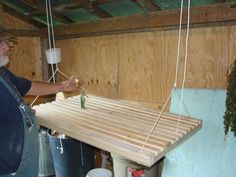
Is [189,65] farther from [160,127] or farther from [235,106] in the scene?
[160,127]

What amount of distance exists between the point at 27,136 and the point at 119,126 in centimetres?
51

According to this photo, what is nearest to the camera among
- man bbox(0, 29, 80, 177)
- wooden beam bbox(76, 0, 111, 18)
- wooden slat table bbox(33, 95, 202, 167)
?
wooden slat table bbox(33, 95, 202, 167)

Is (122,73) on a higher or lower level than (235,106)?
higher

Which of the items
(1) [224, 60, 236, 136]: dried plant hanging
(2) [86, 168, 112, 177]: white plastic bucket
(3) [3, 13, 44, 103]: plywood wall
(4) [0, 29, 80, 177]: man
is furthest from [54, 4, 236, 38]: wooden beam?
(2) [86, 168, 112, 177]: white plastic bucket

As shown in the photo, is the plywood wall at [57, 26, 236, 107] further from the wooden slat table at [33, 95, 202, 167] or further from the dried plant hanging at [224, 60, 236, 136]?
the wooden slat table at [33, 95, 202, 167]

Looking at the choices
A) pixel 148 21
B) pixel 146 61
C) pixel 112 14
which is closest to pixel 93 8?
pixel 112 14

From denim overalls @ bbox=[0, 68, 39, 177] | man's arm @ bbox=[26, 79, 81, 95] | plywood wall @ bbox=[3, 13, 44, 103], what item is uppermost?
plywood wall @ bbox=[3, 13, 44, 103]

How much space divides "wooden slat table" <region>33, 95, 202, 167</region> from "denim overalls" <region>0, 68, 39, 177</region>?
9 centimetres

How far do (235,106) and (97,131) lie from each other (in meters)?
0.79

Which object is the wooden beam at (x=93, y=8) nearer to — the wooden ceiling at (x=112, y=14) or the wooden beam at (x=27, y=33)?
the wooden ceiling at (x=112, y=14)

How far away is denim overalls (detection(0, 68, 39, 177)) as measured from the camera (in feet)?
4.76

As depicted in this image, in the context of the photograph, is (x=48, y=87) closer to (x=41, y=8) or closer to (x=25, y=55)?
(x=41, y=8)

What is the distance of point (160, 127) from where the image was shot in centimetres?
139

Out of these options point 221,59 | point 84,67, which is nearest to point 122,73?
point 84,67
